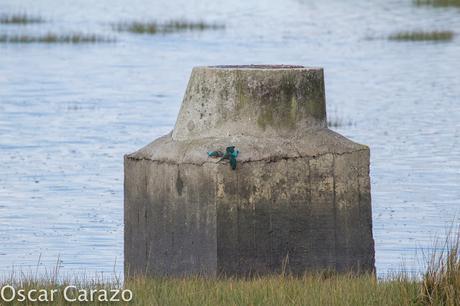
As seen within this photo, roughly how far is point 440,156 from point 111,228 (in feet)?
24.0

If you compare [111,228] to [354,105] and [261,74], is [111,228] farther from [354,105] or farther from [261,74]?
[354,105]

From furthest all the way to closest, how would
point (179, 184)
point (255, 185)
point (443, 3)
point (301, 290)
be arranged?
point (443, 3) < point (179, 184) < point (255, 185) < point (301, 290)

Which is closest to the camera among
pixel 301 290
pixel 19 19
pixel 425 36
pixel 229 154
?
pixel 301 290

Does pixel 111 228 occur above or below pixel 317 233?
below

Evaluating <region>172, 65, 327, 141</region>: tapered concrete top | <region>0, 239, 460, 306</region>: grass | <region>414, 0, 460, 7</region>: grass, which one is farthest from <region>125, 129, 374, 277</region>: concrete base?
<region>414, 0, 460, 7</region>: grass

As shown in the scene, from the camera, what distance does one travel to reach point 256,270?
10.8 meters

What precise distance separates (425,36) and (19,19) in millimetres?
16679

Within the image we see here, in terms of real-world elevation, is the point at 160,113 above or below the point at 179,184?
below

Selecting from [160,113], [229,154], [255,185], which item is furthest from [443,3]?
[229,154]

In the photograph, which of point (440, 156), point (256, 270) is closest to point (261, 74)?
point (256, 270)

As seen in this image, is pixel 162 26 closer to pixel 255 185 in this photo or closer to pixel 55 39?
pixel 55 39

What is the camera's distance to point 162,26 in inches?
2111

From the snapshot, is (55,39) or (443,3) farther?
(443,3)

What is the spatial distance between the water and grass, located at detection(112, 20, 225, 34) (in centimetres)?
87
